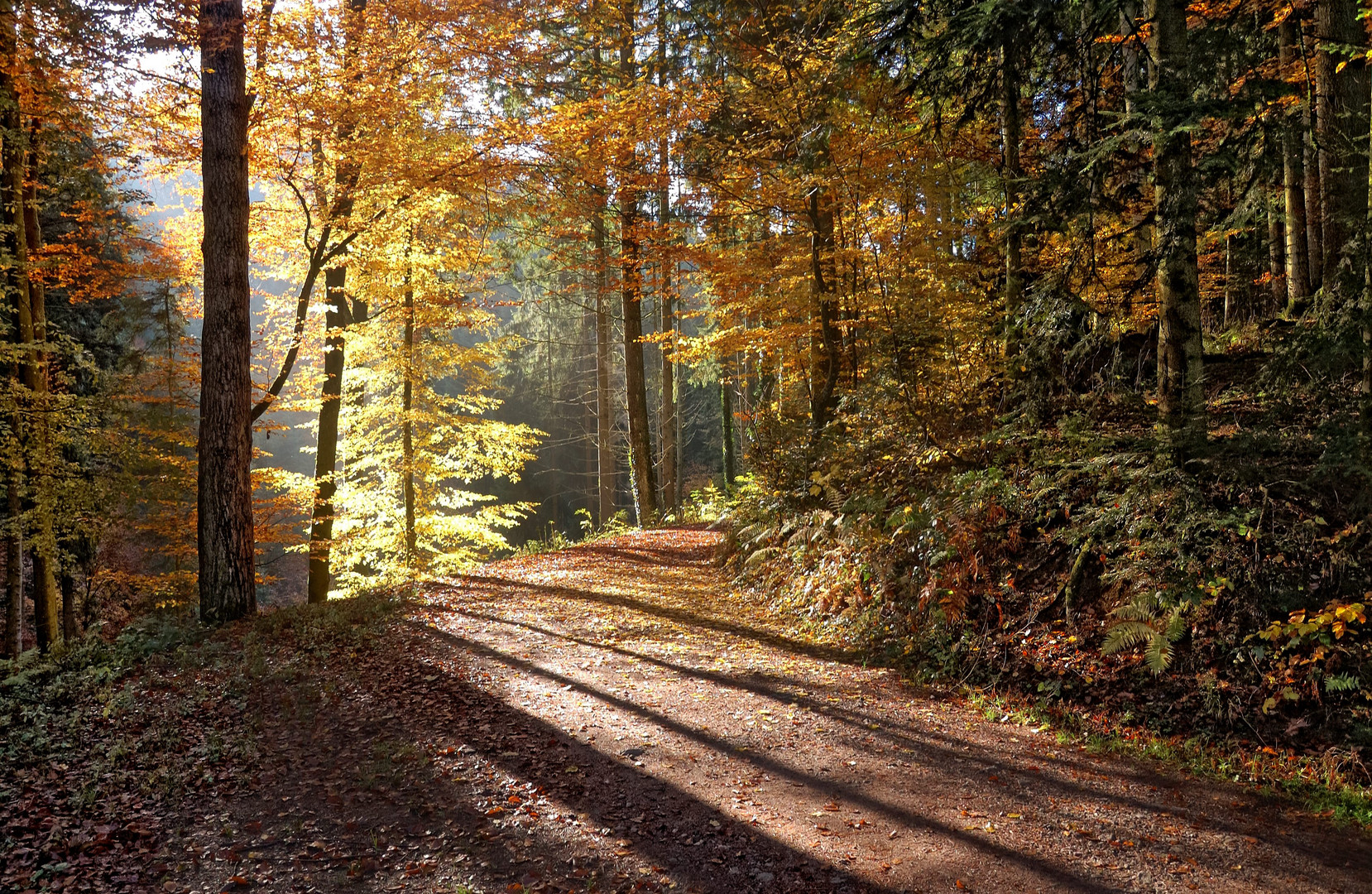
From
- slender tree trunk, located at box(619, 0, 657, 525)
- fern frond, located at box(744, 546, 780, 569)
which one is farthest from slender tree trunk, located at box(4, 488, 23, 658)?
slender tree trunk, located at box(619, 0, 657, 525)

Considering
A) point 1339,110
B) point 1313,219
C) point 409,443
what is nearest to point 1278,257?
point 1313,219

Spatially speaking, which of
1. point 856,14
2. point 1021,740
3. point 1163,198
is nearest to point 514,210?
point 856,14

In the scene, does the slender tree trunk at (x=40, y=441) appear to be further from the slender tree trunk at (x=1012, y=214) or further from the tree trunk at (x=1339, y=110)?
the tree trunk at (x=1339, y=110)

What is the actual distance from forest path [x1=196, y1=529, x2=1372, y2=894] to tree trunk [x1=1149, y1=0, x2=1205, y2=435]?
9.32 ft

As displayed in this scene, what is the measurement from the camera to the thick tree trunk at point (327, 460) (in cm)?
1367

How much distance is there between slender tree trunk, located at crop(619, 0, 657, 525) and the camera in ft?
47.2

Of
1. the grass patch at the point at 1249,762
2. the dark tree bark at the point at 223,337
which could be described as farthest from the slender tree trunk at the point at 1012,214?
the dark tree bark at the point at 223,337

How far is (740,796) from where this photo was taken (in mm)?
4539

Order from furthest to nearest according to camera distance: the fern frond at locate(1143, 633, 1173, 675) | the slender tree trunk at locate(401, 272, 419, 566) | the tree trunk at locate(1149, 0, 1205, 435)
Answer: the slender tree trunk at locate(401, 272, 419, 566), the tree trunk at locate(1149, 0, 1205, 435), the fern frond at locate(1143, 633, 1173, 675)

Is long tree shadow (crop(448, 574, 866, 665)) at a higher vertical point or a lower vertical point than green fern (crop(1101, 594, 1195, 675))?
lower

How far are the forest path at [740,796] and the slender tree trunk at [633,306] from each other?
9439 mm

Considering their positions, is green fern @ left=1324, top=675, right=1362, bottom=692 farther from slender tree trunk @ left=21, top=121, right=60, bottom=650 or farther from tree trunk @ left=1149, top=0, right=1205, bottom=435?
slender tree trunk @ left=21, top=121, right=60, bottom=650

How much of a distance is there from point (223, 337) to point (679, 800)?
7.49 m

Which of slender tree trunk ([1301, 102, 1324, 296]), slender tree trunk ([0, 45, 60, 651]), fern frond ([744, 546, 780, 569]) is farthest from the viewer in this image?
fern frond ([744, 546, 780, 569])
